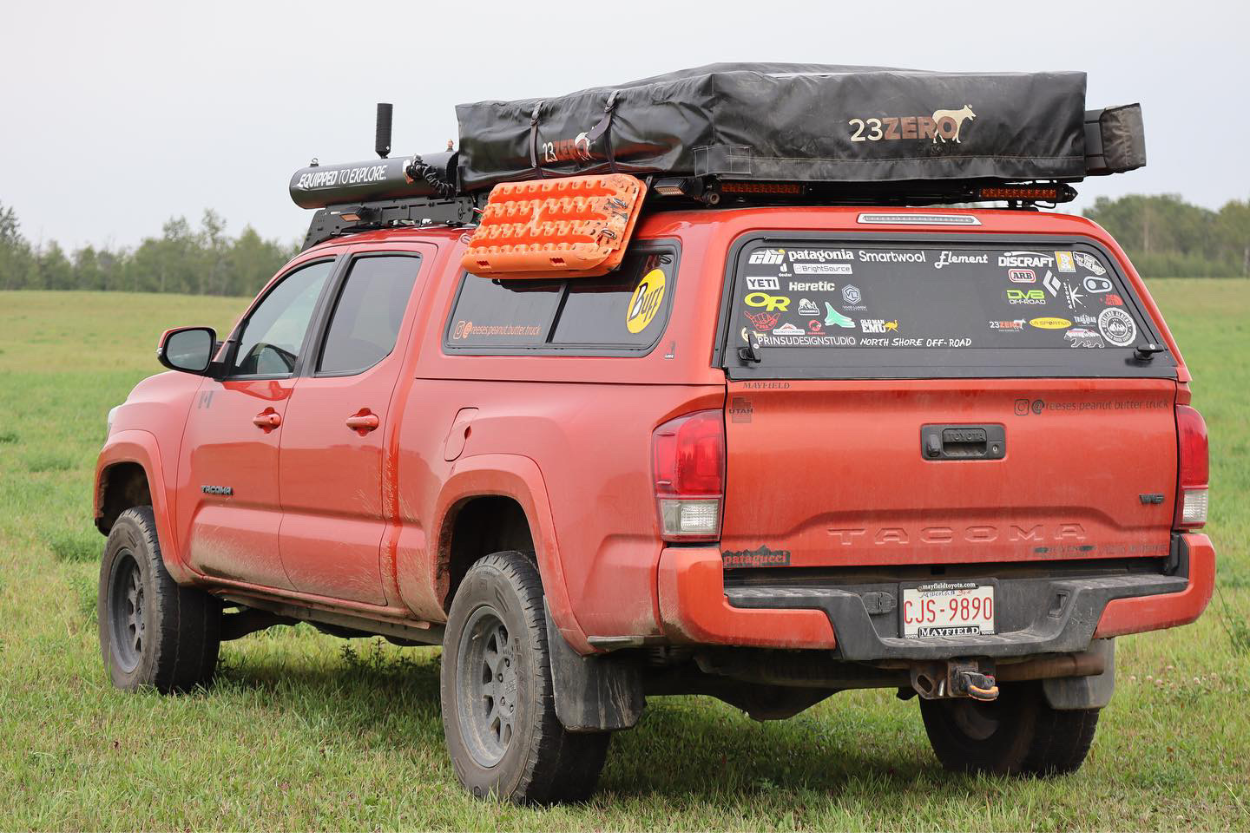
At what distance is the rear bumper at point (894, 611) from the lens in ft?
16.0

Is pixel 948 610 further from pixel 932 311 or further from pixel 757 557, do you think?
pixel 932 311

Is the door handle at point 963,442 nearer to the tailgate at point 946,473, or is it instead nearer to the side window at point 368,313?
the tailgate at point 946,473

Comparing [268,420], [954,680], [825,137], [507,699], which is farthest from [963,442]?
[268,420]

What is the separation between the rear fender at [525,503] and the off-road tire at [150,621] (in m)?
2.21

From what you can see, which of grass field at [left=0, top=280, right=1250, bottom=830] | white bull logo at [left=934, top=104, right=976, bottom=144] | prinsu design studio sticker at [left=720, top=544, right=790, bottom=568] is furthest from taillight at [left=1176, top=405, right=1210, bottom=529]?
prinsu design studio sticker at [left=720, top=544, right=790, bottom=568]

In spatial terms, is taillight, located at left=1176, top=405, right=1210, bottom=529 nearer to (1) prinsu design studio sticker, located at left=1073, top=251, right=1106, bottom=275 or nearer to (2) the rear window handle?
(1) prinsu design studio sticker, located at left=1073, top=251, right=1106, bottom=275

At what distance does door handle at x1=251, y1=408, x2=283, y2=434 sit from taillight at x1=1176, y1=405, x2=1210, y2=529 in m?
3.42

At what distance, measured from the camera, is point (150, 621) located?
7.70 meters

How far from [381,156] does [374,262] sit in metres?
1.01

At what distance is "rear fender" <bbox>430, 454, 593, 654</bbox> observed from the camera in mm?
5262

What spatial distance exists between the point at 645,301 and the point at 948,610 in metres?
1.32

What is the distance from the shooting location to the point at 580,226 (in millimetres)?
5449

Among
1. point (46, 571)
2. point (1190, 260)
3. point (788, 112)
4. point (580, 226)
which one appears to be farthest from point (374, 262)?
point (1190, 260)

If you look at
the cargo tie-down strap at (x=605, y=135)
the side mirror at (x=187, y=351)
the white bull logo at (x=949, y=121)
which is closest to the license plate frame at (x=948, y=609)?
the white bull logo at (x=949, y=121)
